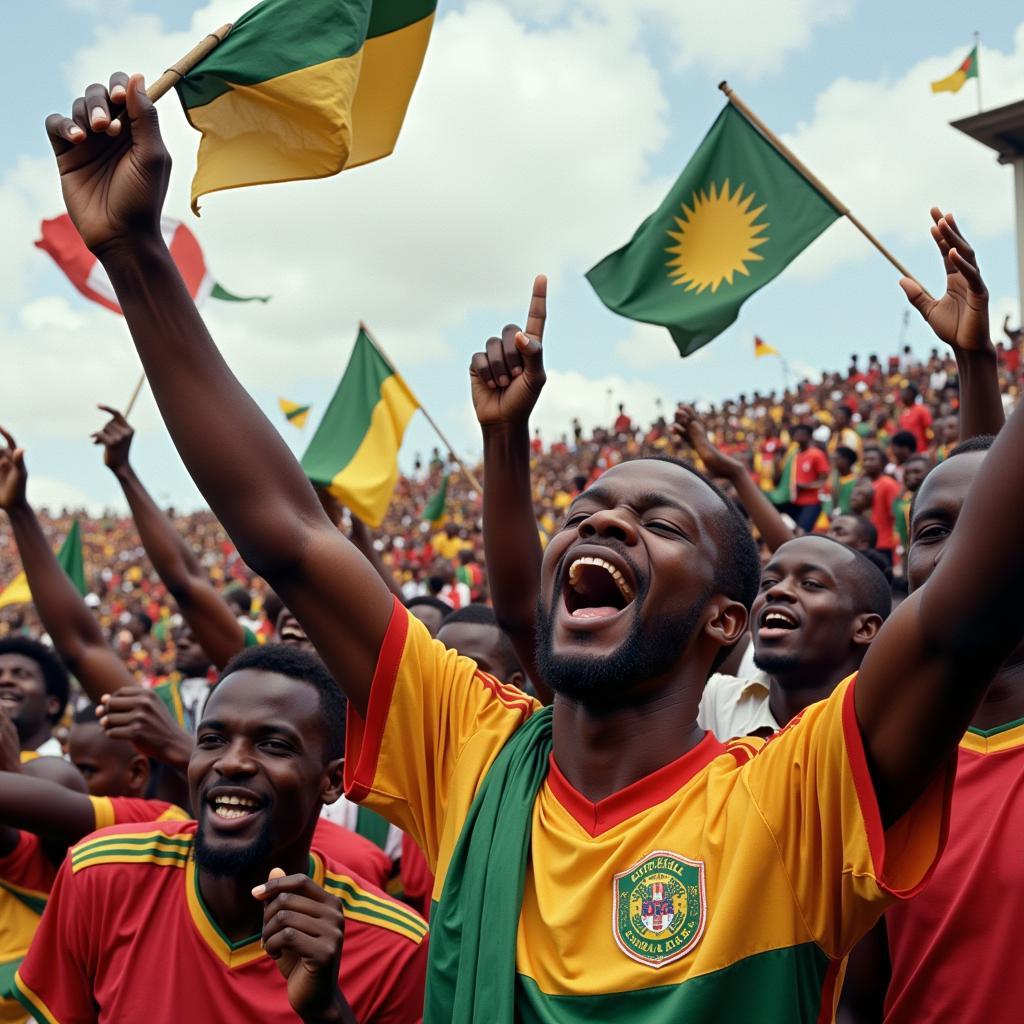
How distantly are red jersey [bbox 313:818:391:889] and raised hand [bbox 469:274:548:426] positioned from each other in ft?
5.51

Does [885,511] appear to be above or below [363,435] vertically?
below

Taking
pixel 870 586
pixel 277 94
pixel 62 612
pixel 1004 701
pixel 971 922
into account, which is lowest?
pixel 971 922

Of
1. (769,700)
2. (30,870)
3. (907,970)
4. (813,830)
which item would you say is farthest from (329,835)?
(813,830)

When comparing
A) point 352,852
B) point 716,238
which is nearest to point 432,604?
point 716,238

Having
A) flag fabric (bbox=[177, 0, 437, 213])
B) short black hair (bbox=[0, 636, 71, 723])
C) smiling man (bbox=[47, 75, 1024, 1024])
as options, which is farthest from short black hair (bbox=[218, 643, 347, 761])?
short black hair (bbox=[0, 636, 71, 723])

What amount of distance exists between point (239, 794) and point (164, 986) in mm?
448

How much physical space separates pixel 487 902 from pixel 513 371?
1.20m

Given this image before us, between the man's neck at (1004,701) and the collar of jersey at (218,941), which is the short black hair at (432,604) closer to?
the collar of jersey at (218,941)

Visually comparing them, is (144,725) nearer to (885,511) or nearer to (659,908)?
(659,908)

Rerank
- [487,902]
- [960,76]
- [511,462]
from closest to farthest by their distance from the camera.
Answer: [487,902], [511,462], [960,76]

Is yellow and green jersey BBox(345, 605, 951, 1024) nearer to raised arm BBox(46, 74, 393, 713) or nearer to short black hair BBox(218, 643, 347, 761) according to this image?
raised arm BBox(46, 74, 393, 713)

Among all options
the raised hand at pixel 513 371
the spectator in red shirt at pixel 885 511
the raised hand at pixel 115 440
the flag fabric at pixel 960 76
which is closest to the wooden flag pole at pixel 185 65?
the raised hand at pixel 513 371

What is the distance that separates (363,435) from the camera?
6.99 metres

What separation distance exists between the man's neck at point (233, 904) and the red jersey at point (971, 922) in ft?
4.71
